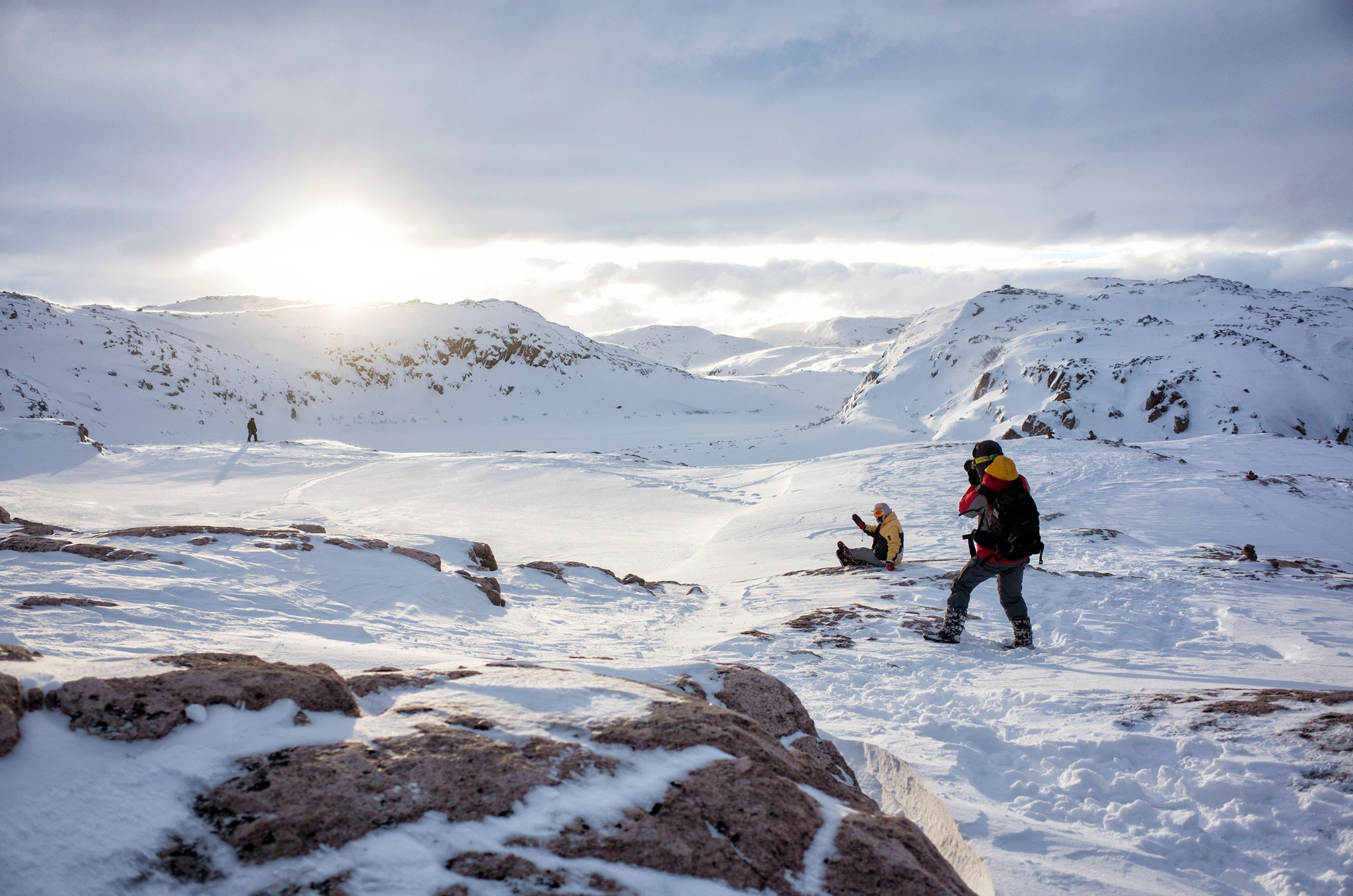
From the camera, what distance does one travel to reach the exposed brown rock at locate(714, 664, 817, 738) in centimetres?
343

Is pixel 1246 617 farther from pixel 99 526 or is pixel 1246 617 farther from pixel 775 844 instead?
pixel 99 526

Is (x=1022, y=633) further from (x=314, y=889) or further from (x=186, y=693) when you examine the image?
(x=186, y=693)

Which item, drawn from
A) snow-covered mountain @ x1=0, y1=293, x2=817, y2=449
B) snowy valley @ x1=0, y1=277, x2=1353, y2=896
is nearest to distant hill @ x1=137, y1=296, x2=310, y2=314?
snow-covered mountain @ x1=0, y1=293, x2=817, y2=449

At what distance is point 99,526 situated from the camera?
9.85 metres

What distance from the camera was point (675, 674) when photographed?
12.5 feet

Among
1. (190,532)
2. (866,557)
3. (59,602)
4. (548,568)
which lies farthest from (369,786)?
(866,557)

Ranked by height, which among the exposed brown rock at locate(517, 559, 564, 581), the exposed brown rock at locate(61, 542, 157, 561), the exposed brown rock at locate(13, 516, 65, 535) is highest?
the exposed brown rock at locate(61, 542, 157, 561)

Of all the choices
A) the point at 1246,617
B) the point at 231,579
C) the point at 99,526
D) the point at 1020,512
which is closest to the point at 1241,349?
the point at 1246,617

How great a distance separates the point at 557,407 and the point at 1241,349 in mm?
37834

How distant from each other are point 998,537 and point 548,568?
19.3 ft

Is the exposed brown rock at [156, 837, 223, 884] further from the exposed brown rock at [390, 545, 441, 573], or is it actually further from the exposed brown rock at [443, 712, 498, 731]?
the exposed brown rock at [390, 545, 441, 573]

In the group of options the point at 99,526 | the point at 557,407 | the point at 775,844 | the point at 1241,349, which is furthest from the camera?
the point at 557,407

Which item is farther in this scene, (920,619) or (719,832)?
(920,619)

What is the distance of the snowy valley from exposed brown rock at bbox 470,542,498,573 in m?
0.09
